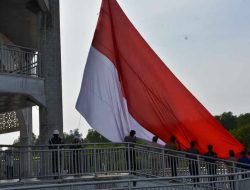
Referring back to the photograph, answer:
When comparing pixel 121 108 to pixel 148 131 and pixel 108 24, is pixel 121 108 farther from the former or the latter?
pixel 108 24

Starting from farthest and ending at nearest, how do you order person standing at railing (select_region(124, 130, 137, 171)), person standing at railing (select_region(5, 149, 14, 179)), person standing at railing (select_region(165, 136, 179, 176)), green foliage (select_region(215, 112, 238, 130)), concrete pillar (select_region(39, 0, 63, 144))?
green foliage (select_region(215, 112, 238, 130)) < concrete pillar (select_region(39, 0, 63, 144)) < person standing at railing (select_region(124, 130, 137, 171)) < person standing at railing (select_region(5, 149, 14, 179)) < person standing at railing (select_region(165, 136, 179, 176))

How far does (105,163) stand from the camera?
53.2ft

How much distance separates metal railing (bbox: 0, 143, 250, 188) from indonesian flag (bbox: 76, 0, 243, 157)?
20.8 inches

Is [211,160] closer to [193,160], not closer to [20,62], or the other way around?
[193,160]

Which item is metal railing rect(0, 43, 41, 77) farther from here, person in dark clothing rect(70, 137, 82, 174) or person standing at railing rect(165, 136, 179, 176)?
person standing at railing rect(165, 136, 179, 176)

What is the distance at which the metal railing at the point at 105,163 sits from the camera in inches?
599

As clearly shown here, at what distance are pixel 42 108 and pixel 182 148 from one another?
20.7 ft

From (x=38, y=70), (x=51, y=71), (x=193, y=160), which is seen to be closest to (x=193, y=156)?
(x=193, y=160)

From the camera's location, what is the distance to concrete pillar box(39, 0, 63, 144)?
19406mm

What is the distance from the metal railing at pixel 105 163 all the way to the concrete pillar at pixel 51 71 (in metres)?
3.28

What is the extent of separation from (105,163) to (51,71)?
16.2 feet

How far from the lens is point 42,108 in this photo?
1934cm

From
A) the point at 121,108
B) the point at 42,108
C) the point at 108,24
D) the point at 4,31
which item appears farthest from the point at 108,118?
the point at 4,31

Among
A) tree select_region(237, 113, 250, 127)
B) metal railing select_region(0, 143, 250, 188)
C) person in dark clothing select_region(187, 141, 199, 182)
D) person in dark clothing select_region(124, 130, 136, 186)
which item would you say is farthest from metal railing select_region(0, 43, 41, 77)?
tree select_region(237, 113, 250, 127)
